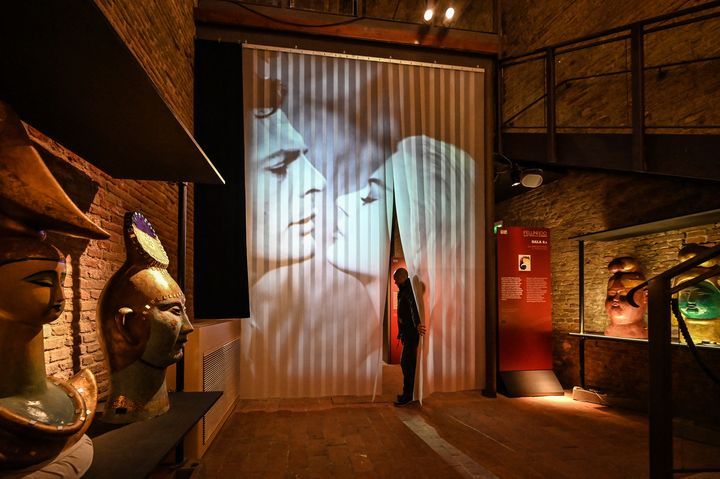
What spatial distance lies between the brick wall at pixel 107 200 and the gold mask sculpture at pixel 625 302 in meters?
5.27

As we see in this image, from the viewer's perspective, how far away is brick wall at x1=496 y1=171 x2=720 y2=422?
4367 mm

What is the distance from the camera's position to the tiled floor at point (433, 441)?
288cm

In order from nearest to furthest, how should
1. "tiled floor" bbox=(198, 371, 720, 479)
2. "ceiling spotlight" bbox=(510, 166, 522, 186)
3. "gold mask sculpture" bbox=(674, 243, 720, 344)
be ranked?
"tiled floor" bbox=(198, 371, 720, 479) → "gold mask sculpture" bbox=(674, 243, 720, 344) → "ceiling spotlight" bbox=(510, 166, 522, 186)

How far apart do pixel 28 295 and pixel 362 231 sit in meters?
3.71

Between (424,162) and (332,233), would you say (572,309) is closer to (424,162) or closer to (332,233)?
(424,162)

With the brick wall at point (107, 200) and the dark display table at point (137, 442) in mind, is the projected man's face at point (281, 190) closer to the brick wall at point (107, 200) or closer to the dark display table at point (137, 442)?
the brick wall at point (107, 200)

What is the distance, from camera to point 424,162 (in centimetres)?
489

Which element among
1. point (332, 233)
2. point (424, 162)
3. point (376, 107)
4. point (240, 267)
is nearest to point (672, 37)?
point (424, 162)

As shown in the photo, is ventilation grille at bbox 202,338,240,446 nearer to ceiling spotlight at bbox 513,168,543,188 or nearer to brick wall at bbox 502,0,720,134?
ceiling spotlight at bbox 513,168,543,188

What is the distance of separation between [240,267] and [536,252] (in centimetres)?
389

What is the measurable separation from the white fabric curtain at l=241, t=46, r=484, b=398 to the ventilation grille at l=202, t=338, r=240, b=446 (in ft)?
0.60

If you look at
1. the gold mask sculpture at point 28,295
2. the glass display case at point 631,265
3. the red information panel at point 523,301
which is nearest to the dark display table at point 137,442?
the gold mask sculpture at point 28,295

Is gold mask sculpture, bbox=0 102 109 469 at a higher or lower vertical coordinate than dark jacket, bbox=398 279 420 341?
higher

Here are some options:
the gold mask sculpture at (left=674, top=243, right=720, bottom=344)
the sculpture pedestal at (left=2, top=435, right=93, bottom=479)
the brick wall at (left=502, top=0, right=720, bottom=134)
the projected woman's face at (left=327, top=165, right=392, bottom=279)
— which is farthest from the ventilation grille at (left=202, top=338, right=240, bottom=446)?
the brick wall at (left=502, top=0, right=720, bottom=134)
